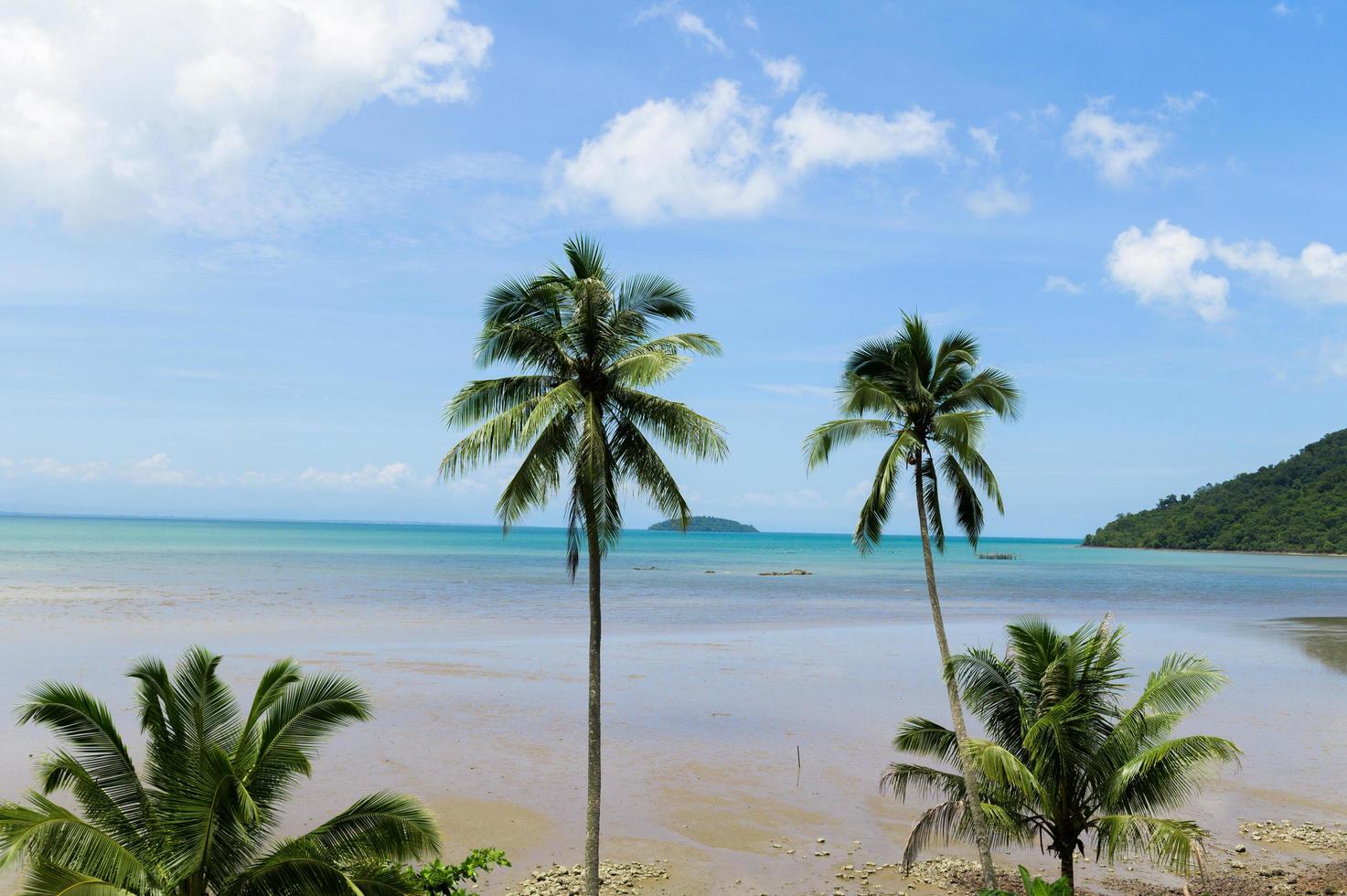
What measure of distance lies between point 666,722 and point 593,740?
14.2 meters

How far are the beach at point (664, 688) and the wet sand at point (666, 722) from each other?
0.33 ft

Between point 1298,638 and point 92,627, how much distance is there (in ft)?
198

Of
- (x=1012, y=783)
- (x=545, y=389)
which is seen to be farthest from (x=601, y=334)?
(x=1012, y=783)

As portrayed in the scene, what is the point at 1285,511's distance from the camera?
564 feet

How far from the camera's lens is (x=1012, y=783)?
576 inches

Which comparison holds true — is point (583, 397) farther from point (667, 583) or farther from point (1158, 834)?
point (667, 583)

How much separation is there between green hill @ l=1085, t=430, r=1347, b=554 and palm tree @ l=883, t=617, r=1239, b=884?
172975 mm

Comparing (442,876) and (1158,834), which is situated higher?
(1158,834)

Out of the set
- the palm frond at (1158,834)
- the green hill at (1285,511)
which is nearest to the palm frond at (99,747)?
the palm frond at (1158,834)

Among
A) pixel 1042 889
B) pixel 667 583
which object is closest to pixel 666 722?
pixel 1042 889

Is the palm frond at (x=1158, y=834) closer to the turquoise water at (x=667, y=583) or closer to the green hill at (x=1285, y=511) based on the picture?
the turquoise water at (x=667, y=583)

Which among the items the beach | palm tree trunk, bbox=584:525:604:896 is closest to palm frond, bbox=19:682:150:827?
palm tree trunk, bbox=584:525:604:896

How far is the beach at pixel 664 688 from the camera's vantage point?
64.5 feet

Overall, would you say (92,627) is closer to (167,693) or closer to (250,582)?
(250,582)
